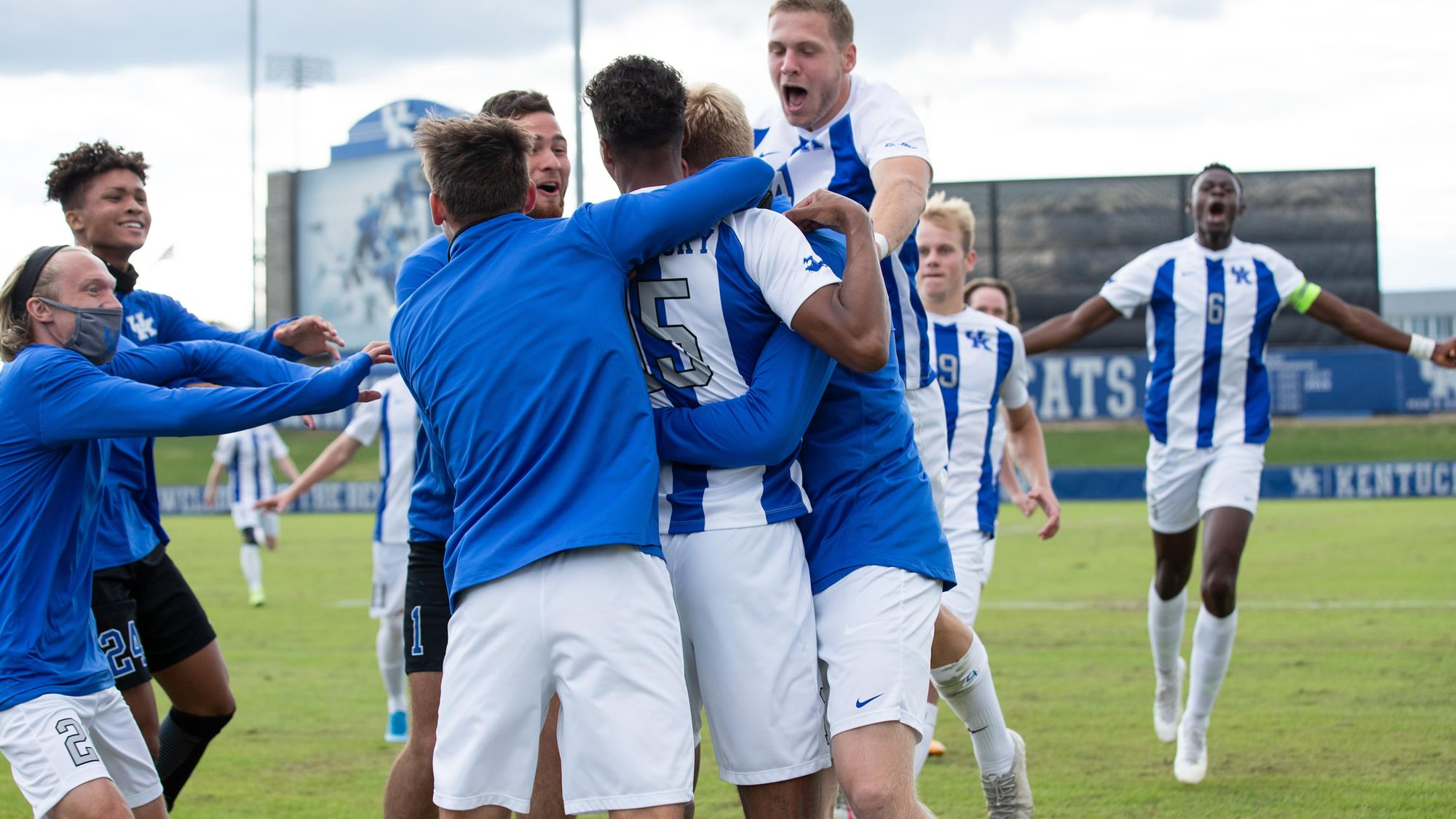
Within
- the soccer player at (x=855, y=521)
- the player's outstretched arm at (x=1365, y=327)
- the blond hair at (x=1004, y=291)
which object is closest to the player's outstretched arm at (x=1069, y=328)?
the blond hair at (x=1004, y=291)

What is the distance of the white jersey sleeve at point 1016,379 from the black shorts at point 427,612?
3.39 metres

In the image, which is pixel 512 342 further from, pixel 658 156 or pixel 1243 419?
pixel 1243 419

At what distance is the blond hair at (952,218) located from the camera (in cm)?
699

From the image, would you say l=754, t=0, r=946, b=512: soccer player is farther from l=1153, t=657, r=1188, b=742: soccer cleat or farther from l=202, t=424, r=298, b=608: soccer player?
l=202, t=424, r=298, b=608: soccer player

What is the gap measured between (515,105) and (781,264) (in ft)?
5.29

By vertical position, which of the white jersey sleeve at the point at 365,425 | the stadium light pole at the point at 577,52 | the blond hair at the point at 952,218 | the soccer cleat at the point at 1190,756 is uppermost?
the stadium light pole at the point at 577,52

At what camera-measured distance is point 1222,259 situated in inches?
300

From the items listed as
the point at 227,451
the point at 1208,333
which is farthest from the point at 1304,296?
the point at 227,451

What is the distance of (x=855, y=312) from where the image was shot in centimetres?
351

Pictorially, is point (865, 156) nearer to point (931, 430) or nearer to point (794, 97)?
point (794, 97)

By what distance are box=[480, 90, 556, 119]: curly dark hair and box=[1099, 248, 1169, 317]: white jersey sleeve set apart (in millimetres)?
3896

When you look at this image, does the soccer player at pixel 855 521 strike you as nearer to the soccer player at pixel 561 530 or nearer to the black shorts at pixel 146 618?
the soccer player at pixel 561 530

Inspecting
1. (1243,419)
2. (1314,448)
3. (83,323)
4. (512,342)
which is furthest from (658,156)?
(1314,448)

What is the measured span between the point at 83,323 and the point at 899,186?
2.43 meters
